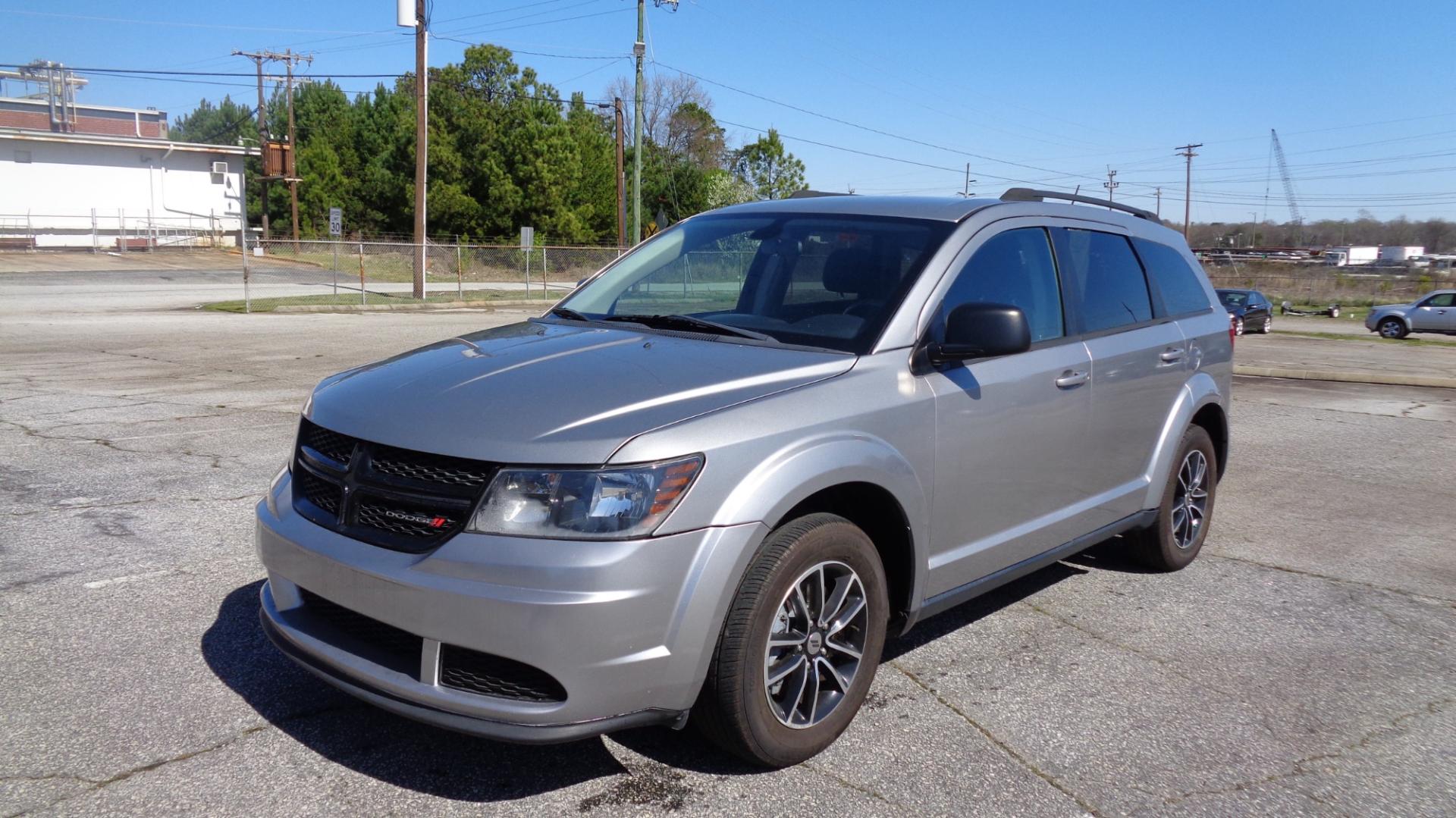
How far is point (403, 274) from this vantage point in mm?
43812

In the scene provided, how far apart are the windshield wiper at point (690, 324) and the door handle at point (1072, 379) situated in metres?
1.27

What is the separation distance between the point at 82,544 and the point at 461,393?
333 centimetres

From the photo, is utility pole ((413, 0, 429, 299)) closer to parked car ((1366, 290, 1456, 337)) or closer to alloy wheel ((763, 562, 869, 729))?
alloy wheel ((763, 562, 869, 729))

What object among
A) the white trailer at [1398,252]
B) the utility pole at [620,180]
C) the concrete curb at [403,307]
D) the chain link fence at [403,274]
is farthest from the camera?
the white trailer at [1398,252]

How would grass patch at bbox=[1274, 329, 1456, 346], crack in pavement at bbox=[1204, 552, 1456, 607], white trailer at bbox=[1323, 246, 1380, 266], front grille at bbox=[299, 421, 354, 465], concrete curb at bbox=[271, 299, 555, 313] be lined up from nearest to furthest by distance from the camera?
front grille at bbox=[299, 421, 354, 465], crack in pavement at bbox=[1204, 552, 1456, 607], concrete curb at bbox=[271, 299, 555, 313], grass patch at bbox=[1274, 329, 1456, 346], white trailer at bbox=[1323, 246, 1380, 266]

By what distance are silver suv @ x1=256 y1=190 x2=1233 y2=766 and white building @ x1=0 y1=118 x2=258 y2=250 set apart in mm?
55160

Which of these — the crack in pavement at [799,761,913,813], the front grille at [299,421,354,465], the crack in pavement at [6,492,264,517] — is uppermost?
the front grille at [299,421,354,465]

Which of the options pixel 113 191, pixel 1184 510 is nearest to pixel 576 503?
pixel 1184 510

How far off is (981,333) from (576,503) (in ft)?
5.15

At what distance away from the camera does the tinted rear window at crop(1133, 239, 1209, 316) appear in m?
5.48

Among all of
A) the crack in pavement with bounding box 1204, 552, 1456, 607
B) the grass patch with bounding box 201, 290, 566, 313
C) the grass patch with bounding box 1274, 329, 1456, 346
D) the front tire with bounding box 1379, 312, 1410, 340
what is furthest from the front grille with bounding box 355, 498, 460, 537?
the front tire with bounding box 1379, 312, 1410, 340

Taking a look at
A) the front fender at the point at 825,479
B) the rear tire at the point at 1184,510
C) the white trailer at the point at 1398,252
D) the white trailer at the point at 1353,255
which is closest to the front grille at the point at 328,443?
the front fender at the point at 825,479

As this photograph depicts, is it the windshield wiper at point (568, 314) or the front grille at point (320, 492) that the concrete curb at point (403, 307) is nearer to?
the windshield wiper at point (568, 314)

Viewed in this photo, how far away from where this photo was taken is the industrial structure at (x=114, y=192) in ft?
173
